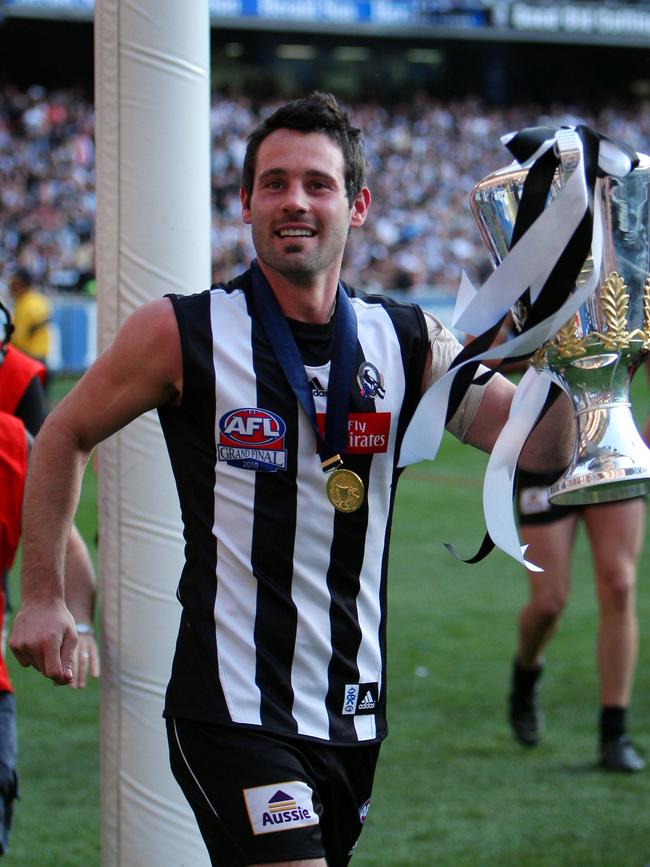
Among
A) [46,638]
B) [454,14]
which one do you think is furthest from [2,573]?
[454,14]

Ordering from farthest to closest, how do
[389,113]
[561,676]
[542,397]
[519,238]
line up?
[389,113], [561,676], [542,397], [519,238]

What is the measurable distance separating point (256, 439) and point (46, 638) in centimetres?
55

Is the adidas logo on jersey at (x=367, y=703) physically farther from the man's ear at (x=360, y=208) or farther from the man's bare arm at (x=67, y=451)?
the man's ear at (x=360, y=208)

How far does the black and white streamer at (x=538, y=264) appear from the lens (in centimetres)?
239

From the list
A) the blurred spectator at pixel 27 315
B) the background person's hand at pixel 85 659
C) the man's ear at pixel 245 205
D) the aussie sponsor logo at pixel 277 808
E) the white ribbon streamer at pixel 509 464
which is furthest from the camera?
the blurred spectator at pixel 27 315

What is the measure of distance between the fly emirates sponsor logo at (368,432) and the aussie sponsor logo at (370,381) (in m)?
0.04

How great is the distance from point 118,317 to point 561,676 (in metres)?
3.95

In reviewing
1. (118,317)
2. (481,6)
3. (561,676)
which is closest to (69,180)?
(481,6)

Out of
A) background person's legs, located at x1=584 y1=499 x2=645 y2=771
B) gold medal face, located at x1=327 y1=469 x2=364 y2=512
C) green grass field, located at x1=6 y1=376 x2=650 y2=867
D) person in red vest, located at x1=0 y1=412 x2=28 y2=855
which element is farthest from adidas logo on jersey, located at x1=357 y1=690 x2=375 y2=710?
background person's legs, located at x1=584 y1=499 x2=645 y2=771

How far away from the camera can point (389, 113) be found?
111ft

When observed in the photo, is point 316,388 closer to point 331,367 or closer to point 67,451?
point 331,367

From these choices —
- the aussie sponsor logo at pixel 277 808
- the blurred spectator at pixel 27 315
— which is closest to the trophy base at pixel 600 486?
the aussie sponsor logo at pixel 277 808

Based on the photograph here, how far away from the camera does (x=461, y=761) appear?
18.6ft

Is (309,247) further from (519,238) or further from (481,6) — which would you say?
(481,6)
